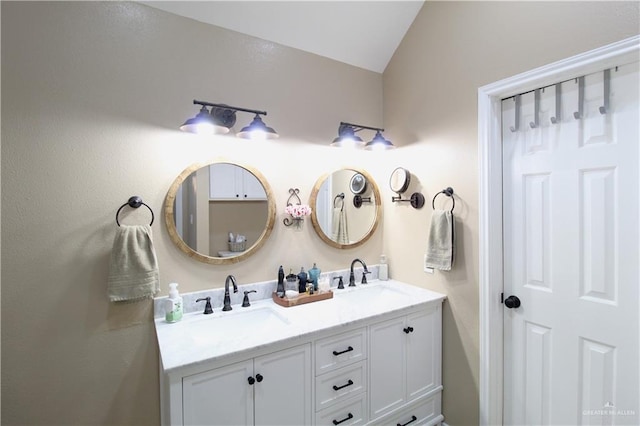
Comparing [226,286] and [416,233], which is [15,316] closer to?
[226,286]

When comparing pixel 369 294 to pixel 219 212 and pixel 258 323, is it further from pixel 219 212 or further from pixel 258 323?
pixel 219 212

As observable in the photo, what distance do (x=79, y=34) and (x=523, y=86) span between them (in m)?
Result: 2.28

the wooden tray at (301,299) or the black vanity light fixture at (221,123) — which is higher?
the black vanity light fixture at (221,123)

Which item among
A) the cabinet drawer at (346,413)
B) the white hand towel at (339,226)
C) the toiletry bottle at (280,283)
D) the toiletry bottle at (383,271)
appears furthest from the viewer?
A: the toiletry bottle at (383,271)

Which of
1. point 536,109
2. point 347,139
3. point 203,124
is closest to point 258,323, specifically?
point 203,124

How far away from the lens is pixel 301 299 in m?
1.97

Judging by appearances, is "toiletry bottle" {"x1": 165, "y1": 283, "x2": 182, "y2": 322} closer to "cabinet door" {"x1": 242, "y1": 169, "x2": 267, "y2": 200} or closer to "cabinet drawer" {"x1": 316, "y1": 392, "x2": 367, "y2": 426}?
"cabinet door" {"x1": 242, "y1": 169, "x2": 267, "y2": 200}

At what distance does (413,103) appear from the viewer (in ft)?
7.55

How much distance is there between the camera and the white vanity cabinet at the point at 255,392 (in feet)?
4.33

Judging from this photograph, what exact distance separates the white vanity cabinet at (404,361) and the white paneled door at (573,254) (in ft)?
1.37

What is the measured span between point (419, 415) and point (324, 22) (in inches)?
103

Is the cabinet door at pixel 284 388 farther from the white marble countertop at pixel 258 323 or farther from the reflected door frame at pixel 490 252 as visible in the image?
the reflected door frame at pixel 490 252

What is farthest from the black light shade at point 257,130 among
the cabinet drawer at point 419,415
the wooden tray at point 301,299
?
the cabinet drawer at point 419,415

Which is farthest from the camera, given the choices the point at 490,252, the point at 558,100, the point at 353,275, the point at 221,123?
the point at 353,275
